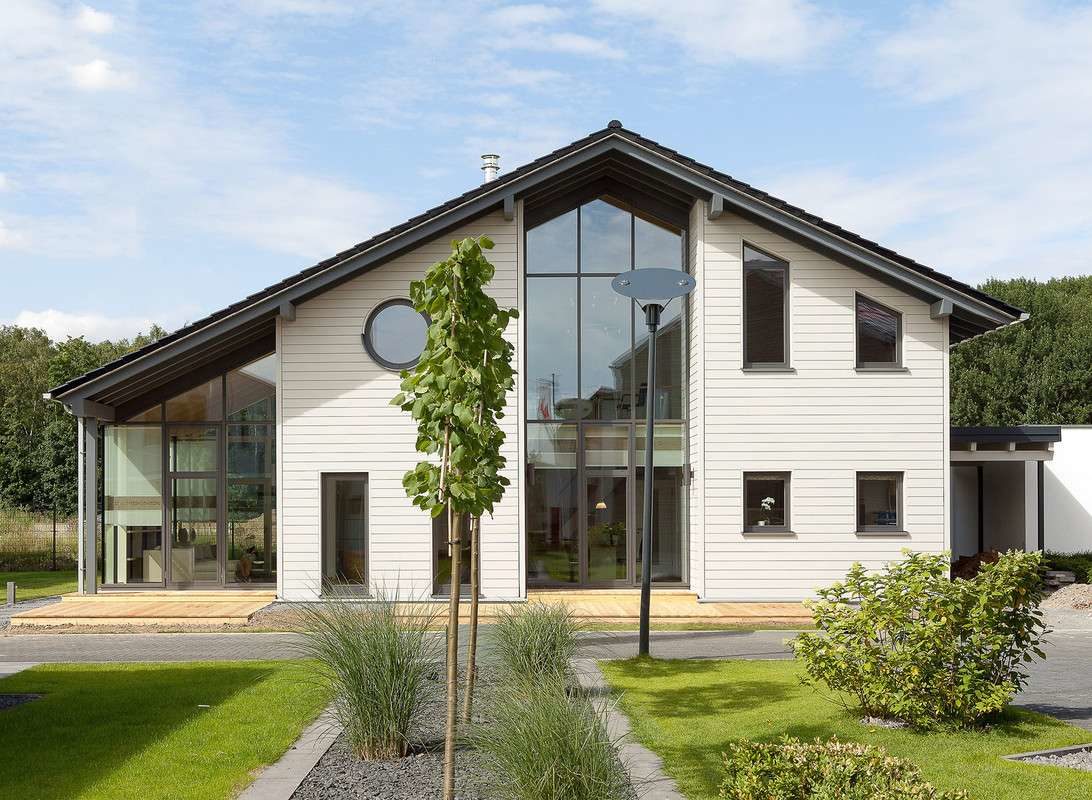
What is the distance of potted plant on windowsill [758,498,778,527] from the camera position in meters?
15.9

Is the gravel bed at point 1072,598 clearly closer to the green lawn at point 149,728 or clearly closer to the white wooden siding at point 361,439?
the white wooden siding at point 361,439

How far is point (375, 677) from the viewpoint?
684 centimetres

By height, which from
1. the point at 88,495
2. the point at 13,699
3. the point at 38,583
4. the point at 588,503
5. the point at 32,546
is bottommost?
the point at 38,583

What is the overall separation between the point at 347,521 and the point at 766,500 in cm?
667

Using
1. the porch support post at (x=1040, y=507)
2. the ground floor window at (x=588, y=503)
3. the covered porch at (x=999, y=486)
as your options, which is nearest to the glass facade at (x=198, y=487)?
the ground floor window at (x=588, y=503)

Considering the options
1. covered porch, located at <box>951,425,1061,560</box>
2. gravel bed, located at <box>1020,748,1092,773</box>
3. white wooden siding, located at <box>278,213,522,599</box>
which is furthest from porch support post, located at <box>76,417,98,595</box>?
covered porch, located at <box>951,425,1061,560</box>

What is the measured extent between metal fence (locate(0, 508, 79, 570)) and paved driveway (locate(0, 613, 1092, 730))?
12.1 metres

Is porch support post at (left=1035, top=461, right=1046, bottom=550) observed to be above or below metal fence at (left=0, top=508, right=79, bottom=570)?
above

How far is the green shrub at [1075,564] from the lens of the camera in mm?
18678

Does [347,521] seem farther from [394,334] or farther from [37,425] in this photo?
[37,425]

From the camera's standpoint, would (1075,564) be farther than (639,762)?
Yes

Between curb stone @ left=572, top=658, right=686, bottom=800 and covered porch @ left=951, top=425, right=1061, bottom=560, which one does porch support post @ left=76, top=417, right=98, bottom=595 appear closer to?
curb stone @ left=572, top=658, right=686, bottom=800

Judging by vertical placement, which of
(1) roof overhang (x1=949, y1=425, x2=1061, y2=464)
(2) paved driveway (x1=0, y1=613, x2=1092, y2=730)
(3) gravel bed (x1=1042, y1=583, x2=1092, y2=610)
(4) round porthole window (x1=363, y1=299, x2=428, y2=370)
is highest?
(4) round porthole window (x1=363, y1=299, x2=428, y2=370)

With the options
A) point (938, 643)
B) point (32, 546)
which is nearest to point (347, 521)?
point (938, 643)
